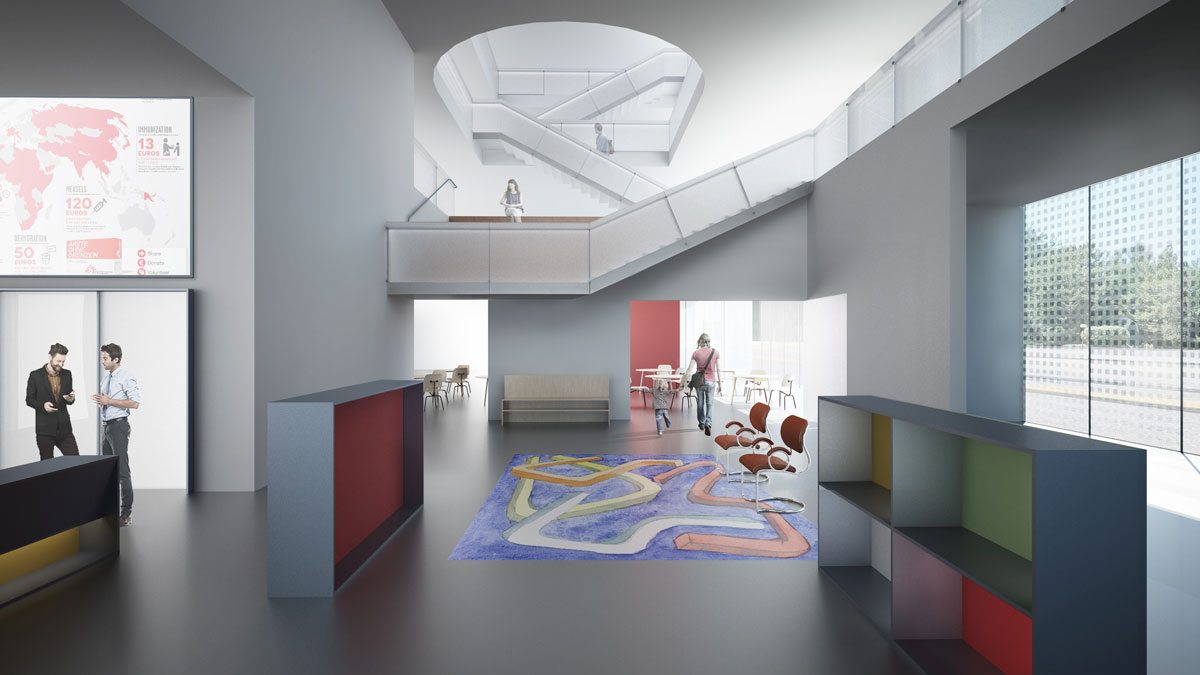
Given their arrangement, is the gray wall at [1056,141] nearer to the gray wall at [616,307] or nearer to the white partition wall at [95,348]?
the gray wall at [616,307]

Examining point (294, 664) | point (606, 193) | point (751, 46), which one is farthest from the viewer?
point (606, 193)

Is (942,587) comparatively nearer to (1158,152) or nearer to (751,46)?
(1158,152)

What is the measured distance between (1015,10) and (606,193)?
10661mm

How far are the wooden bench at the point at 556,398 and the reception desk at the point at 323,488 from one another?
6.32m

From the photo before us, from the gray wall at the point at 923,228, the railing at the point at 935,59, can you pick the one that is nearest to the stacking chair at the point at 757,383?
the gray wall at the point at 923,228

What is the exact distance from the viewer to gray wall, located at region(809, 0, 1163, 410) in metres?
4.82

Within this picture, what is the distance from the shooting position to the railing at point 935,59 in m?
5.13

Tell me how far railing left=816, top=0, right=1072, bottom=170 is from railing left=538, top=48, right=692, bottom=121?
8.40 m

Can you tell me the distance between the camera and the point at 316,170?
7777 millimetres

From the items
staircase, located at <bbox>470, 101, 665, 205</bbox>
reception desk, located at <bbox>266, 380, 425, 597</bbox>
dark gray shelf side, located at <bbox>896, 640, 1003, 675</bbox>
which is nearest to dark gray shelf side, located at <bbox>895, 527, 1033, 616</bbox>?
dark gray shelf side, located at <bbox>896, 640, 1003, 675</bbox>

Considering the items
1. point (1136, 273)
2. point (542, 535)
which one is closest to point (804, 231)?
point (1136, 273)

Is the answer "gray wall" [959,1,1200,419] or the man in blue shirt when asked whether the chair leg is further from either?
the man in blue shirt

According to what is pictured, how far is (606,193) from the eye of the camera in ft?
49.6

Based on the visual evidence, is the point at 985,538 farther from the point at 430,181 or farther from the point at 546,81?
the point at 546,81
